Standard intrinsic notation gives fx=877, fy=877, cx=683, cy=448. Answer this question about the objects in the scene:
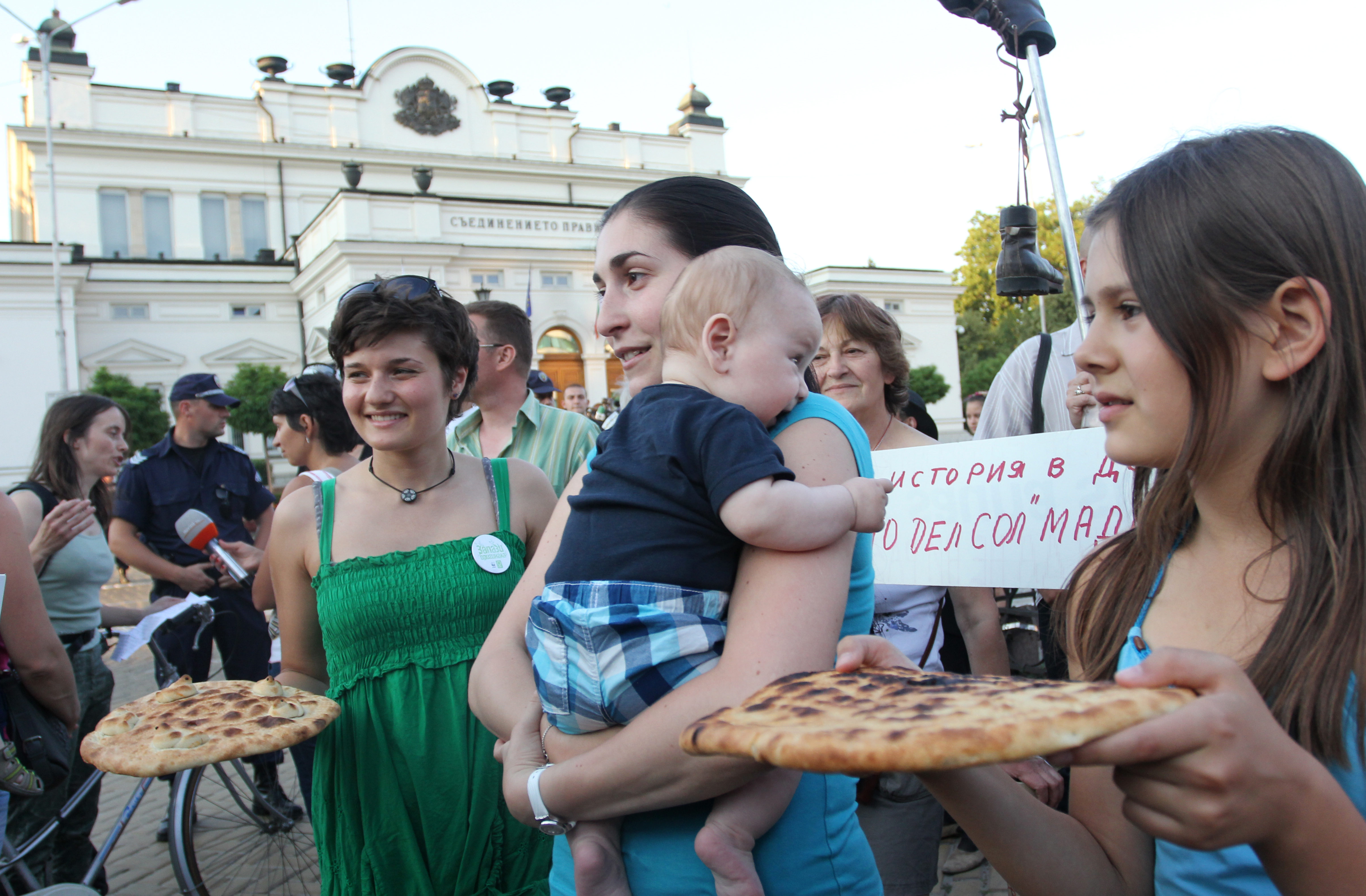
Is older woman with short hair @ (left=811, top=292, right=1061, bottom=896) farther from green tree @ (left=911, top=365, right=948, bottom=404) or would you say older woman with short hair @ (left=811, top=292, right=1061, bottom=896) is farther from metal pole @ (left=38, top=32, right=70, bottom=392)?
green tree @ (left=911, top=365, right=948, bottom=404)

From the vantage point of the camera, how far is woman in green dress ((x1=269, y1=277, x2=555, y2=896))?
250 centimetres

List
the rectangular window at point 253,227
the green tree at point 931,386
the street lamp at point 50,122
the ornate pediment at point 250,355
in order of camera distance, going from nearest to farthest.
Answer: the street lamp at point 50,122 < the green tree at point 931,386 < the ornate pediment at point 250,355 < the rectangular window at point 253,227

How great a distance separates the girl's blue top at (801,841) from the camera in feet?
4.96

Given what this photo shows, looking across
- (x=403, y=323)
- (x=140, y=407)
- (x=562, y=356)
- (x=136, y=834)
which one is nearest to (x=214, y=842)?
(x=136, y=834)

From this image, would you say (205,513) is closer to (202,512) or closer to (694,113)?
(202,512)

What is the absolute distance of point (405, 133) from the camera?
4306 cm

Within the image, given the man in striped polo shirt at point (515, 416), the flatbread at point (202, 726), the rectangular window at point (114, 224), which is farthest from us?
the rectangular window at point (114, 224)

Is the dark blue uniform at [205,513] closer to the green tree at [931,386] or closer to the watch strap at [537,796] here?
the watch strap at [537,796]

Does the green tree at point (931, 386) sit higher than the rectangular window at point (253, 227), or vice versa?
the rectangular window at point (253, 227)

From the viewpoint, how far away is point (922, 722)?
0.98 metres

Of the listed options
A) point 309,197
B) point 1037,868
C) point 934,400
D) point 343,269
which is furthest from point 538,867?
point 309,197

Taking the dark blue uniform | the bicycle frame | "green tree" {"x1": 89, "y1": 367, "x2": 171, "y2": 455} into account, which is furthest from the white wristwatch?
"green tree" {"x1": 89, "y1": 367, "x2": 171, "y2": 455}

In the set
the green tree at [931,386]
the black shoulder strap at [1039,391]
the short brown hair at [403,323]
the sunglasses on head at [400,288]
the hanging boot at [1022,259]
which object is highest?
the green tree at [931,386]

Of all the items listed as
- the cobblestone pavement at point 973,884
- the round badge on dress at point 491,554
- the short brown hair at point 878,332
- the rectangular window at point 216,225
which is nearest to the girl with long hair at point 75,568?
the round badge on dress at point 491,554
